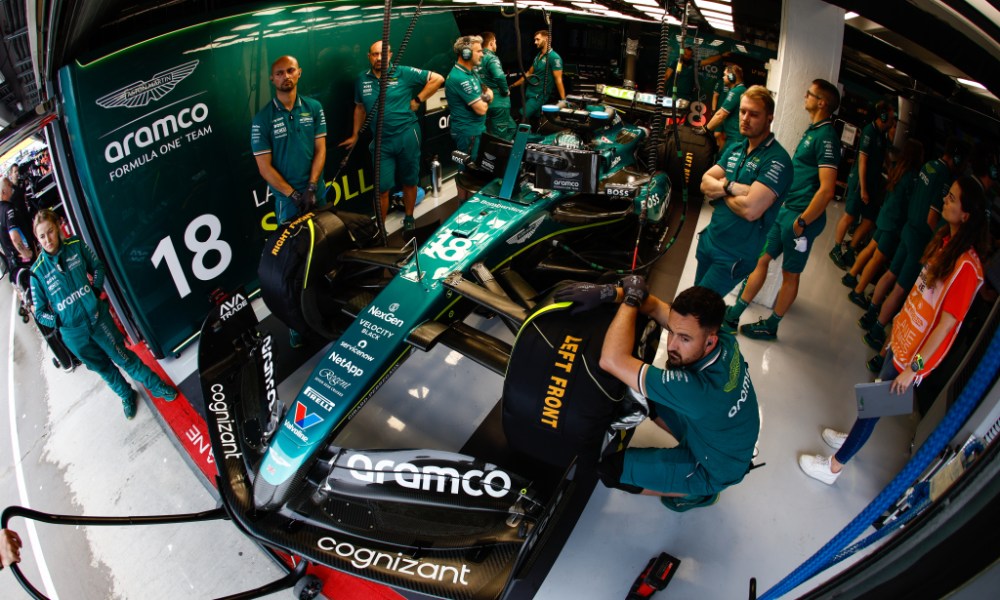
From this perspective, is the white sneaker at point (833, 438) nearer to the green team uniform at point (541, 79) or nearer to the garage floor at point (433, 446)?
the garage floor at point (433, 446)

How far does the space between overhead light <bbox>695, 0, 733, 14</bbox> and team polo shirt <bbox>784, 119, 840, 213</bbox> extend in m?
1.55

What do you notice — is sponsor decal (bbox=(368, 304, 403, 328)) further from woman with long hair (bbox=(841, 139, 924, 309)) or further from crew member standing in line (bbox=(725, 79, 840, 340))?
woman with long hair (bbox=(841, 139, 924, 309))

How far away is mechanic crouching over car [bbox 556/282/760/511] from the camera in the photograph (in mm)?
2123

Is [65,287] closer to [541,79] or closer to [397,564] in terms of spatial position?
[397,564]

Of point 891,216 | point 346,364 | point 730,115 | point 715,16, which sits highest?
point 715,16

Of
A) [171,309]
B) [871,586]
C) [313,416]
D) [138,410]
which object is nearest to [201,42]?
[171,309]

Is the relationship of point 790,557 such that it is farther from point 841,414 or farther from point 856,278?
point 856,278

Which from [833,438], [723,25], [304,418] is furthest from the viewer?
[723,25]

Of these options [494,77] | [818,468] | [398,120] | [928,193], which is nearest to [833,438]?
[818,468]

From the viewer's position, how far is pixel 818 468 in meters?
2.96

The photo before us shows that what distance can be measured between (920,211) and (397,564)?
139 inches

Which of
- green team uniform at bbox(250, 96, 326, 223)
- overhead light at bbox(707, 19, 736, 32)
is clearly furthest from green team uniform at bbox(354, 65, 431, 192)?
overhead light at bbox(707, 19, 736, 32)

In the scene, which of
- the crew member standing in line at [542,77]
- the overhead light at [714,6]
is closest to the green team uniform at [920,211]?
the overhead light at [714,6]

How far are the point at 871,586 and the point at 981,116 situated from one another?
10.6 ft
